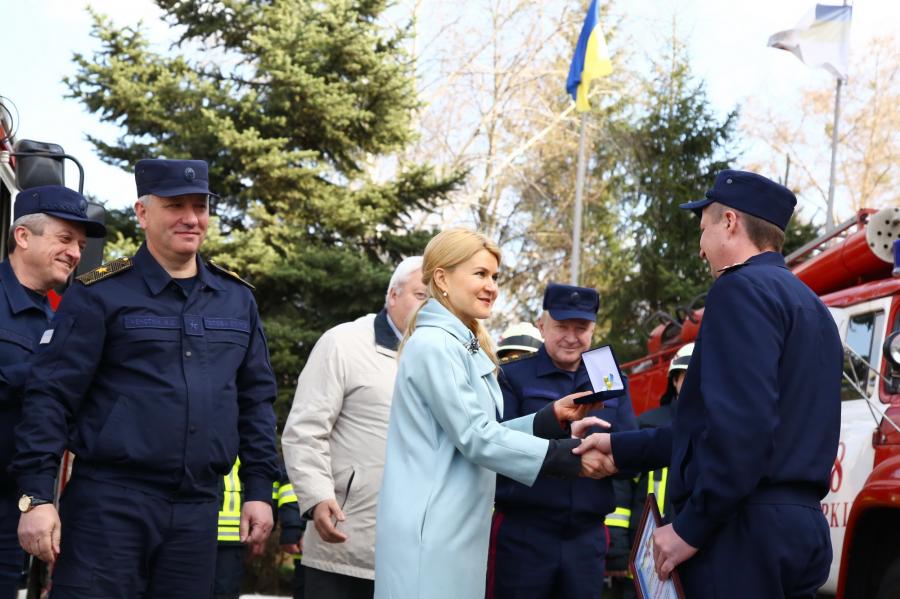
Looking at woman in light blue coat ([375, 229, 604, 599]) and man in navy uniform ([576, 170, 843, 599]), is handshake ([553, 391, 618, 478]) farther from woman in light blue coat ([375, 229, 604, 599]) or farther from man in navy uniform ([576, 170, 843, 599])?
man in navy uniform ([576, 170, 843, 599])

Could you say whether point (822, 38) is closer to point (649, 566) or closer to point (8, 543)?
point (649, 566)

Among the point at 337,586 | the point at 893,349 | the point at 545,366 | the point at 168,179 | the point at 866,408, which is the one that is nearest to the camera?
the point at 168,179

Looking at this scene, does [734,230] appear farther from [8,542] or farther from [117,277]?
[8,542]

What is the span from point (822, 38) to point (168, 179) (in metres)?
20.2

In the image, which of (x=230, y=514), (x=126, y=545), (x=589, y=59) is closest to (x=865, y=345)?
(x=230, y=514)

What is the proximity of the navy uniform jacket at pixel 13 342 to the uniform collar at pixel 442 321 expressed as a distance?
4.96 ft

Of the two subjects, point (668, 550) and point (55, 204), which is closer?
point (668, 550)

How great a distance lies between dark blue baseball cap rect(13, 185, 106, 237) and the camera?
495 centimetres

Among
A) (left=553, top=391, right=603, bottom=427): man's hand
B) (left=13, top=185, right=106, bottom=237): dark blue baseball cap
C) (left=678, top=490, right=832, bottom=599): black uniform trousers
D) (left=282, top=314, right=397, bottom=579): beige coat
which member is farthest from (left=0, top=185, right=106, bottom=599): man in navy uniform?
(left=678, top=490, right=832, bottom=599): black uniform trousers

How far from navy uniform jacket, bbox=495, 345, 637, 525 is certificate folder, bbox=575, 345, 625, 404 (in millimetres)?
958

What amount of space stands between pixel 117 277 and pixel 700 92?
25.8 m

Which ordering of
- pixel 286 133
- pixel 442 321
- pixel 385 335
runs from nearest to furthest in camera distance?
pixel 442 321
pixel 385 335
pixel 286 133

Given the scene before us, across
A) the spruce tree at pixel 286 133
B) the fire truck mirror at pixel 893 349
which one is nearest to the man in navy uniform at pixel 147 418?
the fire truck mirror at pixel 893 349

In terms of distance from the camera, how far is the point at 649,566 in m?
3.76
